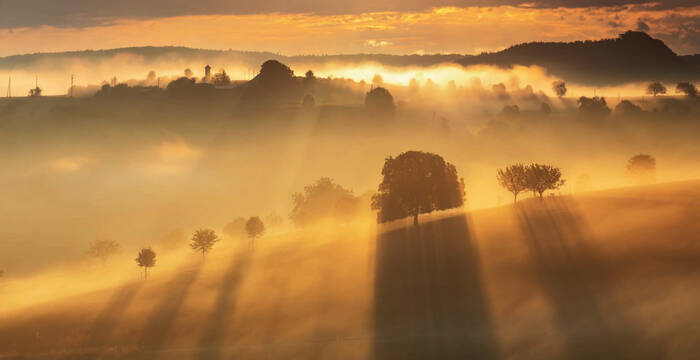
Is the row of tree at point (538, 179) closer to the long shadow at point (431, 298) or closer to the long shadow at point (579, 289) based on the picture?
the long shadow at point (579, 289)

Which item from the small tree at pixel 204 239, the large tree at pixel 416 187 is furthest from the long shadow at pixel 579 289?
the small tree at pixel 204 239

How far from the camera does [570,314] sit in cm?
6788

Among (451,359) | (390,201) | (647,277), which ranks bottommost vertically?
(451,359)

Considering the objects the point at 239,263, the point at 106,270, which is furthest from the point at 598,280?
the point at 106,270

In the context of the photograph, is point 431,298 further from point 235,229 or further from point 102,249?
point 102,249

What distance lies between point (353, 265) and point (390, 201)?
16.6m

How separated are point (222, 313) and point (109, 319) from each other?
14.0m

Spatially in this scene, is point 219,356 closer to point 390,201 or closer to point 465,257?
point 465,257

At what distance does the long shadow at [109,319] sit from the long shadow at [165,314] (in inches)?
163

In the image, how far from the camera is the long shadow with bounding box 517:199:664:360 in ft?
199

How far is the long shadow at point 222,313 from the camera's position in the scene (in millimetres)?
70750

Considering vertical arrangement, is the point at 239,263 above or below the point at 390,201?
below

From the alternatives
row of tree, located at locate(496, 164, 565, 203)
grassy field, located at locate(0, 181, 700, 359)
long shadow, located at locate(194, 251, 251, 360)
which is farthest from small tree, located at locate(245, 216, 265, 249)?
row of tree, located at locate(496, 164, 565, 203)

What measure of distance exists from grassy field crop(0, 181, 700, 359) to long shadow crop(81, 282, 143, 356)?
0.83ft
